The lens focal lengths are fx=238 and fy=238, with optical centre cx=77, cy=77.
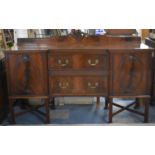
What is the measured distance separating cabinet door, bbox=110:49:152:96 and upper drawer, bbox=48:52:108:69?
0.32ft

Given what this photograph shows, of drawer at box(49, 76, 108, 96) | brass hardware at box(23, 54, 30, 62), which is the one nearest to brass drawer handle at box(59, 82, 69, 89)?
drawer at box(49, 76, 108, 96)

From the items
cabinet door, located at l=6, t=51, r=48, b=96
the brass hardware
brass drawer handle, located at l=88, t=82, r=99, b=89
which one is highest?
the brass hardware

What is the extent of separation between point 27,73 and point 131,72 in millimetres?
935

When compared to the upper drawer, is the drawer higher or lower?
lower

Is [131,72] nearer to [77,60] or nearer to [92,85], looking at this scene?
[92,85]

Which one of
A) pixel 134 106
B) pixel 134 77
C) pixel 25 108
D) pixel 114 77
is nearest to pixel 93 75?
pixel 114 77

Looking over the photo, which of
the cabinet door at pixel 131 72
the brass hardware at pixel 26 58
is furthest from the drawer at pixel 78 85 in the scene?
the brass hardware at pixel 26 58

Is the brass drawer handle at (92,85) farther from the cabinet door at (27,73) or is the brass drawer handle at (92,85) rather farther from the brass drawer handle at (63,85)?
the cabinet door at (27,73)

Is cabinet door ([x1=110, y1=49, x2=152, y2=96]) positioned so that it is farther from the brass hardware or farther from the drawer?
the brass hardware

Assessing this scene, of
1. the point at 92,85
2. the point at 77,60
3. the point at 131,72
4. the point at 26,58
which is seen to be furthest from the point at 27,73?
the point at 131,72

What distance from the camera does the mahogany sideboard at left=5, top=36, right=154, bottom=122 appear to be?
209cm

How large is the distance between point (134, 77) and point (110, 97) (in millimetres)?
286

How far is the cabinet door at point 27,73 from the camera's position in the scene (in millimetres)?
2096
